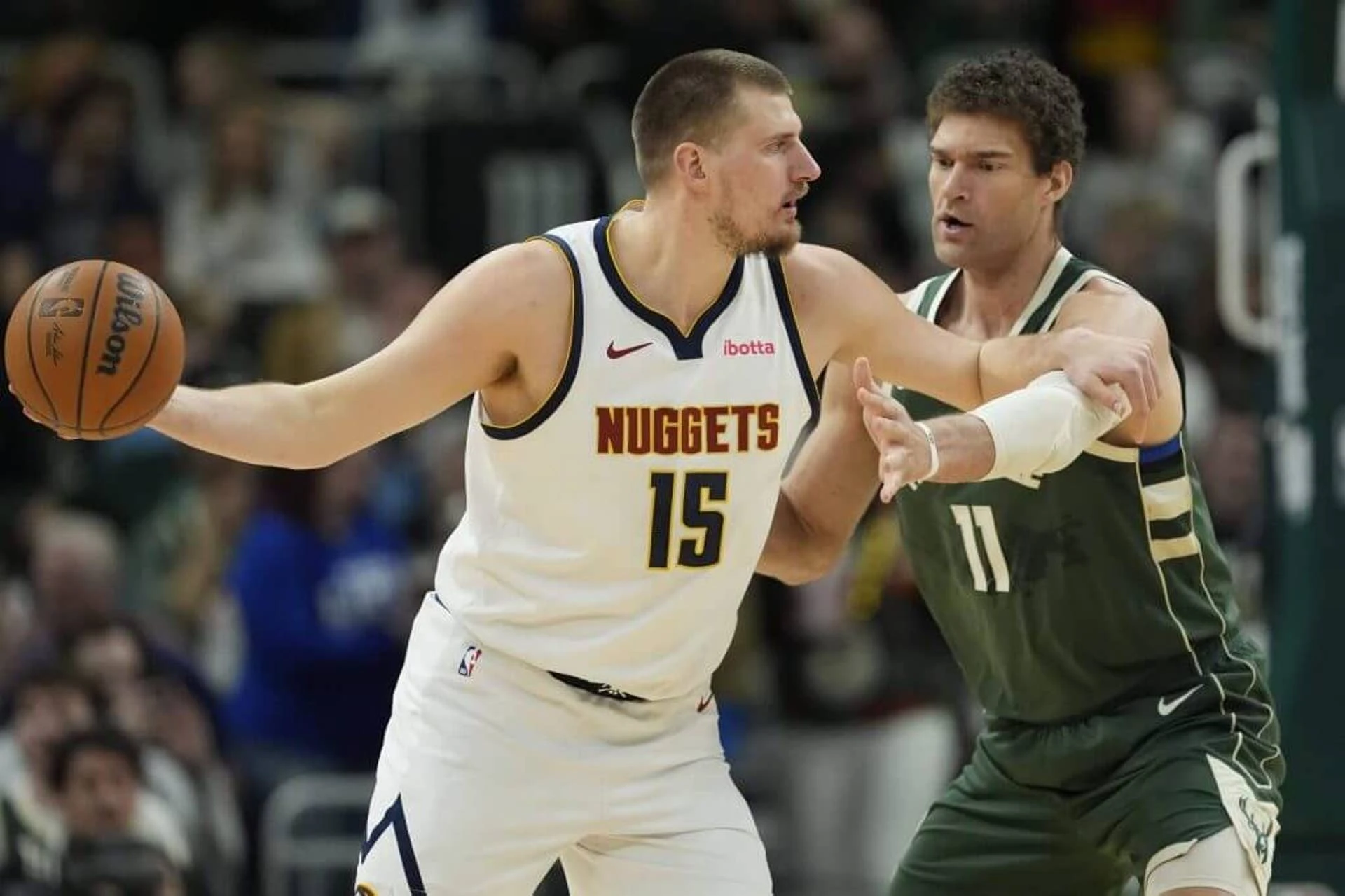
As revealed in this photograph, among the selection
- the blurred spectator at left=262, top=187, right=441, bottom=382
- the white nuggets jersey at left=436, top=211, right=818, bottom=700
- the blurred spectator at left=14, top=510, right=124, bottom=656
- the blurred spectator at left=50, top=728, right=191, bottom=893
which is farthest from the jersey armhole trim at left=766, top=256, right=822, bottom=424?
the blurred spectator at left=262, top=187, right=441, bottom=382

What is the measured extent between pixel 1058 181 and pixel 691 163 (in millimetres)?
1069

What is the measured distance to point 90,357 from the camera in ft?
17.2

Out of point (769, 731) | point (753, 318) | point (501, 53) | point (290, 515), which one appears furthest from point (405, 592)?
point (753, 318)

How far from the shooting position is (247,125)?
1277 cm

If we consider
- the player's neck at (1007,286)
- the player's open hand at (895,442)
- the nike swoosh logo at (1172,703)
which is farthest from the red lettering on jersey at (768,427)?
the nike swoosh logo at (1172,703)

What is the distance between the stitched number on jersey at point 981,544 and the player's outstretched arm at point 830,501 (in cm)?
37

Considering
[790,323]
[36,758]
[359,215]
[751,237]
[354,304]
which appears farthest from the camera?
[359,215]

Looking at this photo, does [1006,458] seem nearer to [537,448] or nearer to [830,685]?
[537,448]

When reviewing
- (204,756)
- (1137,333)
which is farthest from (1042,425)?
(204,756)

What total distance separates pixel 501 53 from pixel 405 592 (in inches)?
170

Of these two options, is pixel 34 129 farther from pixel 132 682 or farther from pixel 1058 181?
pixel 1058 181

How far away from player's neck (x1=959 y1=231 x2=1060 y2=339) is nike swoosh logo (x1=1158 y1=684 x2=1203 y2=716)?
1001 millimetres

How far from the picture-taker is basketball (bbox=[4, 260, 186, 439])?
524cm

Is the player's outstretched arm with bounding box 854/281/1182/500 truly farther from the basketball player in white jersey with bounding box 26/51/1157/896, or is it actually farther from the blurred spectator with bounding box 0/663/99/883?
the blurred spectator with bounding box 0/663/99/883
